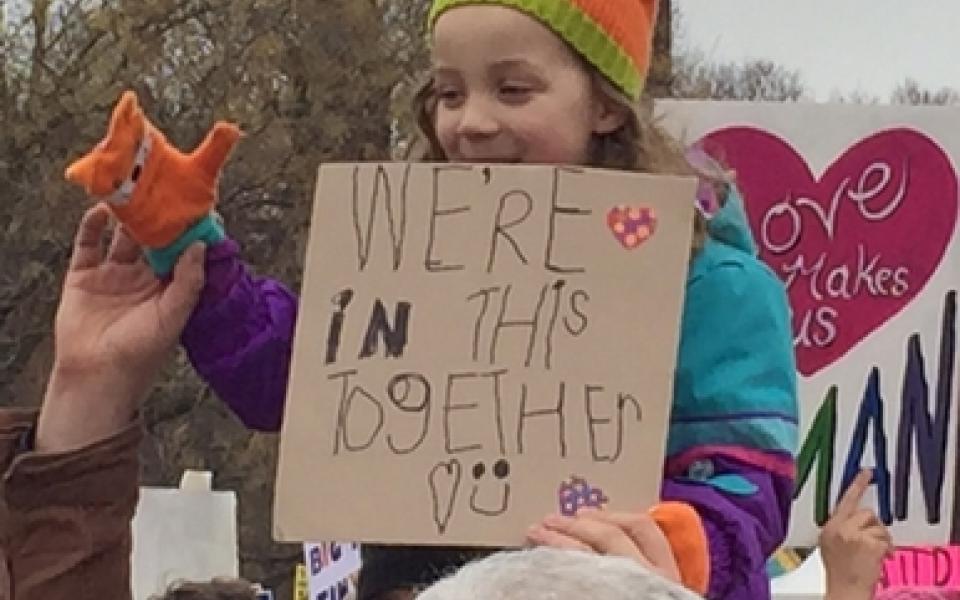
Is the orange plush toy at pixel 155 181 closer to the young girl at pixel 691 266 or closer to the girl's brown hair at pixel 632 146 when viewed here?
the young girl at pixel 691 266

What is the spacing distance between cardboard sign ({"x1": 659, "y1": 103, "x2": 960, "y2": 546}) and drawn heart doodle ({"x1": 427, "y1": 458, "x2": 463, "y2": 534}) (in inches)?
86.4

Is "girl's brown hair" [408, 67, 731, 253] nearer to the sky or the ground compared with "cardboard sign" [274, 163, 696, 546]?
nearer to the sky

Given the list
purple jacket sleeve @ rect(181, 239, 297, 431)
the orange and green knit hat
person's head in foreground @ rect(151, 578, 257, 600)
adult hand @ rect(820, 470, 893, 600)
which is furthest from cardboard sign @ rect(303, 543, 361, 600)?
the orange and green knit hat

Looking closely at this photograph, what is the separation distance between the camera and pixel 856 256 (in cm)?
466

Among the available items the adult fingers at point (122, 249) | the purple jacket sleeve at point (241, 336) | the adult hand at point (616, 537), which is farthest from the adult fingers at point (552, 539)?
the adult fingers at point (122, 249)

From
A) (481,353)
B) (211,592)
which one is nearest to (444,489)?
(481,353)

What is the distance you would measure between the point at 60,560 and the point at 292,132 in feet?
47.4

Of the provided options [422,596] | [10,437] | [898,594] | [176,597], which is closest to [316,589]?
[176,597]

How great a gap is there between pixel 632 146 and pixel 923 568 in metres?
3.50

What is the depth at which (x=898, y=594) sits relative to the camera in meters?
4.88

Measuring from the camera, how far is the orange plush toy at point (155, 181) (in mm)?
2568

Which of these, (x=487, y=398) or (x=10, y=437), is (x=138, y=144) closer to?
(x=10, y=437)

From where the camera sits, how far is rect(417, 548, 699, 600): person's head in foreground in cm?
184

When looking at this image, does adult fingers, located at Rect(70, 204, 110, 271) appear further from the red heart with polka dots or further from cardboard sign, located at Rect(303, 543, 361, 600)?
cardboard sign, located at Rect(303, 543, 361, 600)
